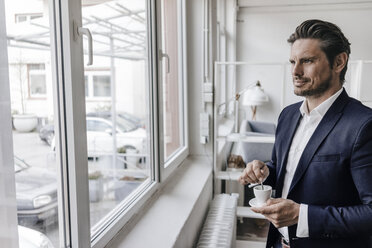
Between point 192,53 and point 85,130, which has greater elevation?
point 192,53

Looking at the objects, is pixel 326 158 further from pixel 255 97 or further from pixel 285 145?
pixel 255 97

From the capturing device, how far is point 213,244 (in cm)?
177

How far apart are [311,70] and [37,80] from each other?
Answer: 914mm

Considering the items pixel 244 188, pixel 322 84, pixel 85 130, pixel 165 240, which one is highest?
pixel 322 84

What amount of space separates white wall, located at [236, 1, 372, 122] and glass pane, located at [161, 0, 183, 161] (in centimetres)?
335

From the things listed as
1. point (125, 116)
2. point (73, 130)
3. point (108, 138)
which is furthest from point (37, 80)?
point (125, 116)

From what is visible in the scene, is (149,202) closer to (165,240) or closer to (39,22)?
(165,240)

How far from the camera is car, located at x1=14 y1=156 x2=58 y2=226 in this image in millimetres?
1054

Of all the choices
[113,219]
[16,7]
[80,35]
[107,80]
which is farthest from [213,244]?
[107,80]

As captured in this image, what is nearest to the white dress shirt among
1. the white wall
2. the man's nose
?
the man's nose

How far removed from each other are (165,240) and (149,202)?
44 centimetres

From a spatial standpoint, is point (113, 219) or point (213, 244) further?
point (213, 244)

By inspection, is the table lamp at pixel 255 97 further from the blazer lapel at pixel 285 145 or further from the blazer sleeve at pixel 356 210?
the blazer sleeve at pixel 356 210

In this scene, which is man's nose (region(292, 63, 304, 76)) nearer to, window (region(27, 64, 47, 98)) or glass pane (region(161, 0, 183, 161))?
window (region(27, 64, 47, 98))
